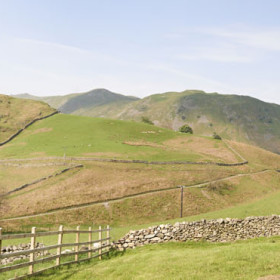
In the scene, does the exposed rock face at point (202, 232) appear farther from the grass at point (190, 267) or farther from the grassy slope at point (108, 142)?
the grassy slope at point (108, 142)

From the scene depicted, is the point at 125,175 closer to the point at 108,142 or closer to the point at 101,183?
the point at 101,183

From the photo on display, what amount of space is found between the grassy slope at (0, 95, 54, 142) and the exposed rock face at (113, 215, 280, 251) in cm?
13513

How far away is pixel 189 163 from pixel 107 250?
293 ft

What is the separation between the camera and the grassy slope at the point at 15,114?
157125 mm

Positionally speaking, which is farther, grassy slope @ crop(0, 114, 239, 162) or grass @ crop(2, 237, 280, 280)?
grassy slope @ crop(0, 114, 239, 162)

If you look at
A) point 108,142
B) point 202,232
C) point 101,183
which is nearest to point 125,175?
point 101,183

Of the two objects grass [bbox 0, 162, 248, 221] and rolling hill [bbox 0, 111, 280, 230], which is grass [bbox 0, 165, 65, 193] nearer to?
rolling hill [bbox 0, 111, 280, 230]

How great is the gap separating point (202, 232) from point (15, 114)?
173713 mm

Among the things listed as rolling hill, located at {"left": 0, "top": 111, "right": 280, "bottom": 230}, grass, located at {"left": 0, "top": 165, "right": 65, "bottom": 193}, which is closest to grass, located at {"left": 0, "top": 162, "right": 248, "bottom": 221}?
rolling hill, located at {"left": 0, "top": 111, "right": 280, "bottom": 230}

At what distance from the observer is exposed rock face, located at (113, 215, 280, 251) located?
2628cm

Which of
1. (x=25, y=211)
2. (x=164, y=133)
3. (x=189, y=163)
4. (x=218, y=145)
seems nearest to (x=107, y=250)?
(x=25, y=211)

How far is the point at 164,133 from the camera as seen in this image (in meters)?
157

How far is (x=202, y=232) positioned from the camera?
2705 cm

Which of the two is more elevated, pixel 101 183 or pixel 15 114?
pixel 15 114
